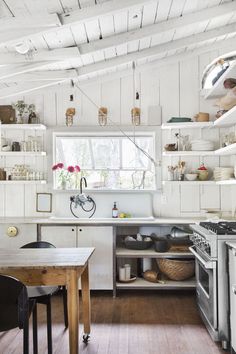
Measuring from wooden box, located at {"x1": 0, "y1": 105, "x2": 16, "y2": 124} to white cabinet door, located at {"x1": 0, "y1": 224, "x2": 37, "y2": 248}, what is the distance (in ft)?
4.54

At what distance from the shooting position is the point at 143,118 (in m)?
4.80

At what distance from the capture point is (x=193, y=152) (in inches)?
175

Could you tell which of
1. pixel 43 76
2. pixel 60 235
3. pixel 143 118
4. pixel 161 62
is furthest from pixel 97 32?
pixel 60 235

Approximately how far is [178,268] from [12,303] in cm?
233

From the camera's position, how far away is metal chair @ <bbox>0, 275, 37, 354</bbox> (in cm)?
224

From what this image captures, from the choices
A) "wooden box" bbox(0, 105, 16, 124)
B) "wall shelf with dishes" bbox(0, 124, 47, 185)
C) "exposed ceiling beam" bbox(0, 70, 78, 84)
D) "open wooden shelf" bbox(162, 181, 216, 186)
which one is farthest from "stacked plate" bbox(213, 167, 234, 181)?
"wooden box" bbox(0, 105, 16, 124)

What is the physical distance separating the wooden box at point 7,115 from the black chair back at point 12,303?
9.68 feet

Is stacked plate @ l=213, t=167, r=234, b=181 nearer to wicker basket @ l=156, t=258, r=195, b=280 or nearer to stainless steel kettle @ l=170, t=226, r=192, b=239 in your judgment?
stainless steel kettle @ l=170, t=226, r=192, b=239

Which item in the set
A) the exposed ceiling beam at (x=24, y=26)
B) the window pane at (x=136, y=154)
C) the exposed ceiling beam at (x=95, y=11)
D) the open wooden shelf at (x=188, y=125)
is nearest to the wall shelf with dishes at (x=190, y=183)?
the window pane at (x=136, y=154)

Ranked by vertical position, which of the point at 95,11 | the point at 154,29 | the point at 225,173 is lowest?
the point at 225,173

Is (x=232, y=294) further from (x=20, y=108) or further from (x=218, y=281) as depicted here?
(x=20, y=108)

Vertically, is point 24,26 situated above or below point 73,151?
above

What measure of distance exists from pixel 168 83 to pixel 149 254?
7.34 feet

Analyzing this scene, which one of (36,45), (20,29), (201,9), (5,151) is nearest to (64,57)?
(36,45)
